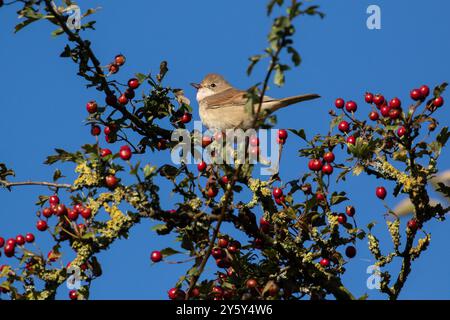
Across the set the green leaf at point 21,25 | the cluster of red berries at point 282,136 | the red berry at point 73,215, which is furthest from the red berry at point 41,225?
the cluster of red berries at point 282,136

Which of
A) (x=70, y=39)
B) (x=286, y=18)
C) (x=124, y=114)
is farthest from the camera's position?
(x=124, y=114)

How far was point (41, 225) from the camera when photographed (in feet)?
18.1

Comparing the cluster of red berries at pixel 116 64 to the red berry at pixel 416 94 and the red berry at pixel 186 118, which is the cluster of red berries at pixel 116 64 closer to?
the red berry at pixel 186 118

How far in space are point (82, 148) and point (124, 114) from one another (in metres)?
0.94

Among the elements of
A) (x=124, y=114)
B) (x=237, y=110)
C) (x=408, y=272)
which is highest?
(x=237, y=110)

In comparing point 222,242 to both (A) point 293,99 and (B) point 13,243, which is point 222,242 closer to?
(B) point 13,243

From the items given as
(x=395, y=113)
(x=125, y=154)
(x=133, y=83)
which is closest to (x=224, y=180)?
(x=125, y=154)

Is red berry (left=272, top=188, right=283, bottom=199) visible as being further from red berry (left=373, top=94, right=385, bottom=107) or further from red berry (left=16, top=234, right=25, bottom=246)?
red berry (left=16, top=234, right=25, bottom=246)

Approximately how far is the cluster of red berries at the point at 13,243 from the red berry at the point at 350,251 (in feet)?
7.62

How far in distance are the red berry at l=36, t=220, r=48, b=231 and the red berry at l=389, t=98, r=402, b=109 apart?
8.94 ft

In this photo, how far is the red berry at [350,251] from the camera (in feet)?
18.9

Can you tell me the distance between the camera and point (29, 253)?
524cm
